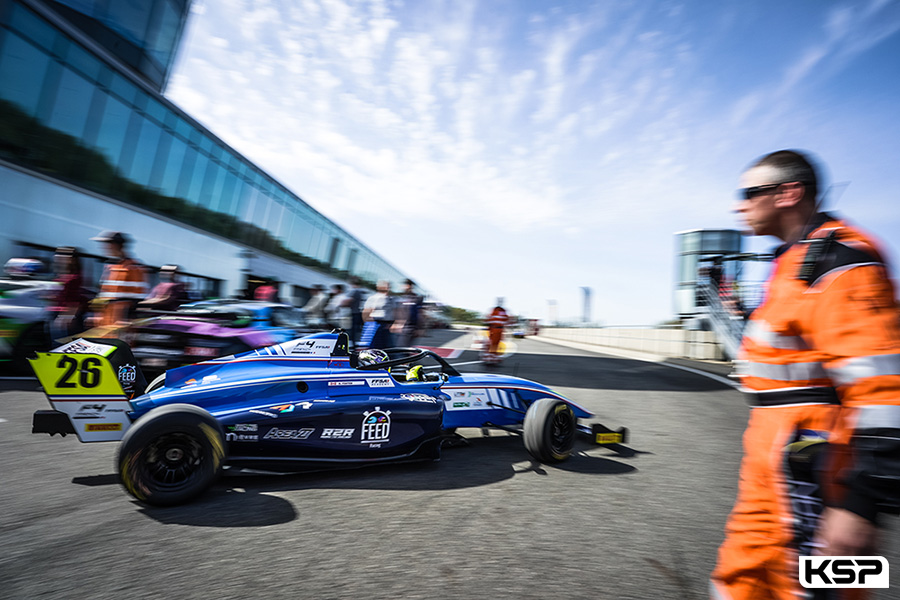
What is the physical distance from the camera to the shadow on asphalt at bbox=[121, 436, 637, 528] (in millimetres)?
2975

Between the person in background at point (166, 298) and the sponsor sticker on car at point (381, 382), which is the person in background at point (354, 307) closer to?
the person in background at point (166, 298)

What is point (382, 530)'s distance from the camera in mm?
2828

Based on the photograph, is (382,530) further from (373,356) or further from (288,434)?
(373,356)

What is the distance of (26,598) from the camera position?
2023mm

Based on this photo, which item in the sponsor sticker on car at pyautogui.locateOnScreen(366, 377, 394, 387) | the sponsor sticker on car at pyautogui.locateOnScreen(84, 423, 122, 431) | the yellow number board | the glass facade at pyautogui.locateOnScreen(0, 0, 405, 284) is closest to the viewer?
the yellow number board

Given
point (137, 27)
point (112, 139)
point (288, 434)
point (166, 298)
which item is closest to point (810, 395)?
point (288, 434)

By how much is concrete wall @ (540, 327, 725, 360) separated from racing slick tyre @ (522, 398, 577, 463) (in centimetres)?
1539

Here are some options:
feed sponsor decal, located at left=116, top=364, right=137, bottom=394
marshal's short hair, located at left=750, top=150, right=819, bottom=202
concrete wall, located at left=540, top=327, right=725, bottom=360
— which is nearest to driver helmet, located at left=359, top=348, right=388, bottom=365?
feed sponsor decal, located at left=116, top=364, right=137, bottom=394

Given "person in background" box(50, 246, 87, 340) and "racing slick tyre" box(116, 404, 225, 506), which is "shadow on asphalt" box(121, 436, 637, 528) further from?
"person in background" box(50, 246, 87, 340)

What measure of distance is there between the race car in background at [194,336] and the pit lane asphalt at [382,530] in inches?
94.2

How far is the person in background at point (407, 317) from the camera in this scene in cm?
999

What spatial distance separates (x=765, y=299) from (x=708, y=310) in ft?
56.7

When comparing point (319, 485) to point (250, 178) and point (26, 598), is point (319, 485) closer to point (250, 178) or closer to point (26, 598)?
point (26, 598)

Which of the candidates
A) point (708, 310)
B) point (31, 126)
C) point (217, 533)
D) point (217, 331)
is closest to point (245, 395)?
point (217, 533)
